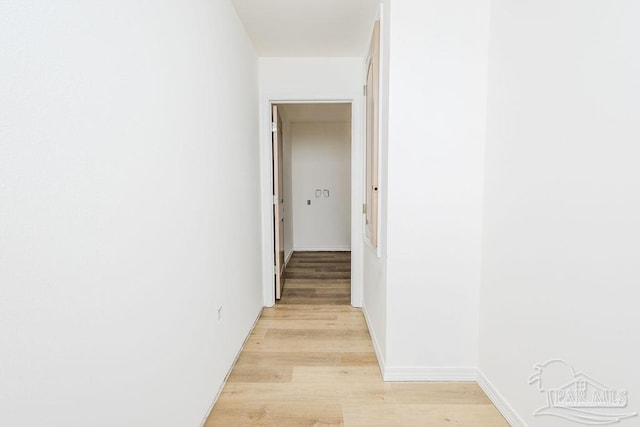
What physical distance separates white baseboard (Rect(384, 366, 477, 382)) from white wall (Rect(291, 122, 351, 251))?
4109 millimetres

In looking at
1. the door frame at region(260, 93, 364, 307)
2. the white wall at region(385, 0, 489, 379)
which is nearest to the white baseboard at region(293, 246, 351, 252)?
the door frame at region(260, 93, 364, 307)

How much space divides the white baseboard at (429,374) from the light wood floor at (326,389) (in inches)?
1.5

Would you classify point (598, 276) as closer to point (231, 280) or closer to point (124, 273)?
point (124, 273)

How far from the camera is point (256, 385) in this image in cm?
196

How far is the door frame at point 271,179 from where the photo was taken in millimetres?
3105

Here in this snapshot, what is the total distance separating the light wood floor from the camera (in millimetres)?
1673

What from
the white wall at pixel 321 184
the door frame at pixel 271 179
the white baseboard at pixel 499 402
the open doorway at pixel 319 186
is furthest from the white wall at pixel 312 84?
the white wall at pixel 321 184

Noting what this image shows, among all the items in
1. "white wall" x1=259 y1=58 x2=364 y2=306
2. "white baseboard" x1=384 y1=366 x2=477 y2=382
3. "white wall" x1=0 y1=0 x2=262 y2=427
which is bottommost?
"white baseboard" x1=384 y1=366 x2=477 y2=382

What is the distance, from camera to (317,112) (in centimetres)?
514

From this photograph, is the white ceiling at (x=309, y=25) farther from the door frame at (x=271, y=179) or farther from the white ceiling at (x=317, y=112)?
the white ceiling at (x=317, y=112)

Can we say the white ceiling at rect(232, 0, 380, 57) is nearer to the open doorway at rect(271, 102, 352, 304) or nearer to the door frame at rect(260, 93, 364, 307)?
the door frame at rect(260, 93, 364, 307)

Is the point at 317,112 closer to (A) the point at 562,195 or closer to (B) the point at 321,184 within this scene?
(B) the point at 321,184

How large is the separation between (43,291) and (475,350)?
2.17 m

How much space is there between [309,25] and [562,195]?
2178 mm
